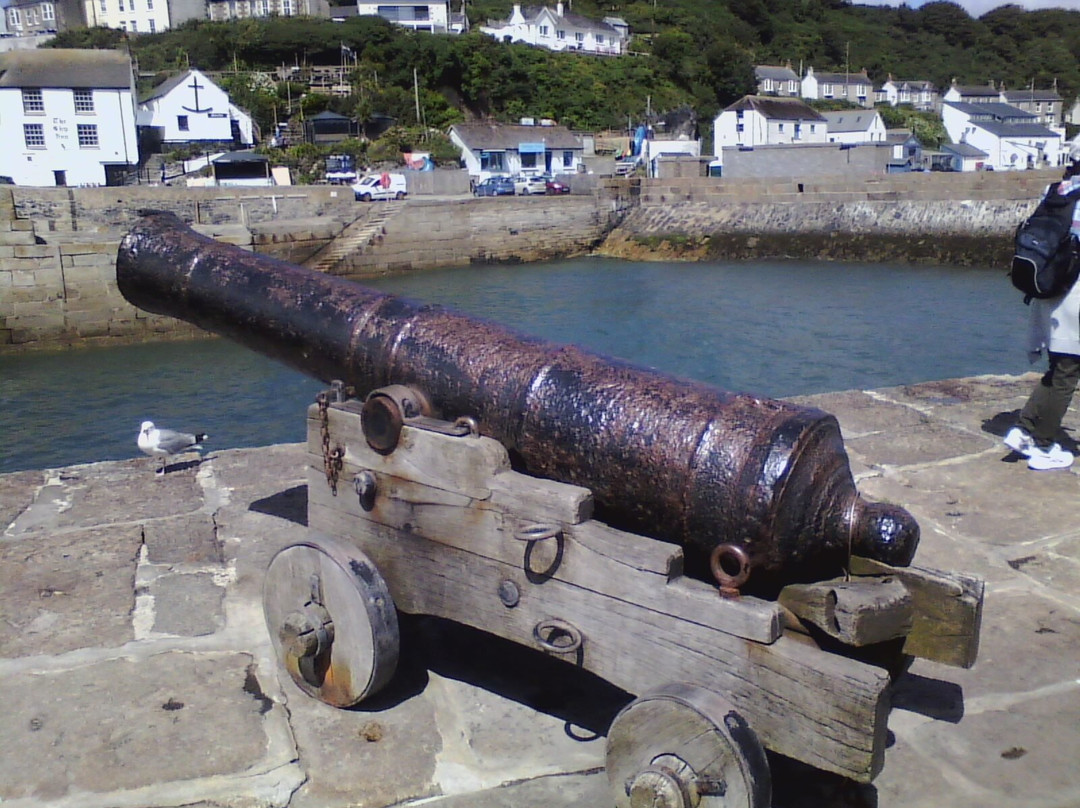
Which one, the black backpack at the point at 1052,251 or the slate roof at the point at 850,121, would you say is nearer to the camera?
the black backpack at the point at 1052,251

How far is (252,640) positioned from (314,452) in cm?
76

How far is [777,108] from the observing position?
220 feet

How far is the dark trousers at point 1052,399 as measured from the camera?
4.75 metres

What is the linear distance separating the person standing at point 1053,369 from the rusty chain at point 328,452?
3.40 m

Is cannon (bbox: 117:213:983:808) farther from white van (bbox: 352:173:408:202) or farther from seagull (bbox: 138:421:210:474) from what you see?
white van (bbox: 352:173:408:202)

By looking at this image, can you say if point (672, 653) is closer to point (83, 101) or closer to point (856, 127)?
point (83, 101)

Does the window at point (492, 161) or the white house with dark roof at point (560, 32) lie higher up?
the white house with dark roof at point (560, 32)

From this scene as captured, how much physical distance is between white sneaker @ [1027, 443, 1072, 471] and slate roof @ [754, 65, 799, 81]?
8975 cm

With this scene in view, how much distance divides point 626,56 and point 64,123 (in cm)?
5022

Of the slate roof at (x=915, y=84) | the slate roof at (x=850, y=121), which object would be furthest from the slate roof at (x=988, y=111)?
the slate roof at (x=915, y=84)

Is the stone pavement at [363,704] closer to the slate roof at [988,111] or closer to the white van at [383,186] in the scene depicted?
the white van at [383,186]

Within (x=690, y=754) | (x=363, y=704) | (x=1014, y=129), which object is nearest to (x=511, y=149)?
(x=1014, y=129)

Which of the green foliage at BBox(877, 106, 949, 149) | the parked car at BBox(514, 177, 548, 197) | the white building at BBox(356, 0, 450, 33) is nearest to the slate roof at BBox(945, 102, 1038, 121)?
the green foliage at BBox(877, 106, 949, 149)

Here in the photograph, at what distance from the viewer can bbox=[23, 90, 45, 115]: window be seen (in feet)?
159
